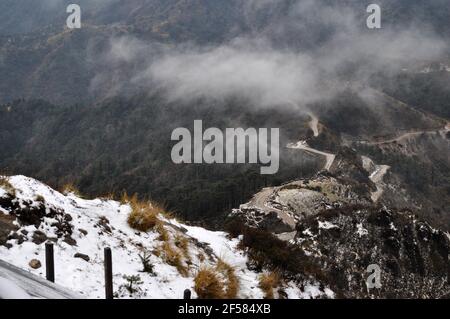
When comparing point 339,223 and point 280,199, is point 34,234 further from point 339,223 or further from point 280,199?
point 280,199

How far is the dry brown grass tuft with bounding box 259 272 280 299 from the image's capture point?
13.9 metres

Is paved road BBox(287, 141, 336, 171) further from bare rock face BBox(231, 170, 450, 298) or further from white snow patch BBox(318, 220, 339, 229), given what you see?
white snow patch BBox(318, 220, 339, 229)

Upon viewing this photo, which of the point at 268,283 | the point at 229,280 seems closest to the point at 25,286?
the point at 229,280

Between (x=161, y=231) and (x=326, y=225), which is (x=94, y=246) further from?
(x=326, y=225)

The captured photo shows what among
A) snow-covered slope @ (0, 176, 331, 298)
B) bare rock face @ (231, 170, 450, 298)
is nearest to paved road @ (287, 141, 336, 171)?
bare rock face @ (231, 170, 450, 298)

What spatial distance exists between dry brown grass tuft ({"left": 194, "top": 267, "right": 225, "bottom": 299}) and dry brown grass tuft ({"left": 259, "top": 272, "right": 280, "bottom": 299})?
1.81 metres

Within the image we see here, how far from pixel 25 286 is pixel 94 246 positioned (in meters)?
7.10

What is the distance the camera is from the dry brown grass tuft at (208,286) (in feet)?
40.0

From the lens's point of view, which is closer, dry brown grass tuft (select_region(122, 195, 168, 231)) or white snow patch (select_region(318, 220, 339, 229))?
dry brown grass tuft (select_region(122, 195, 168, 231))

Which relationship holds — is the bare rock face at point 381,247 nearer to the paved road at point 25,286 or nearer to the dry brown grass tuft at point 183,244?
the dry brown grass tuft at point 183,244

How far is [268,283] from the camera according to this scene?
14195 mm

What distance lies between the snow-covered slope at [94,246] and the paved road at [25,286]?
3640 millimetres

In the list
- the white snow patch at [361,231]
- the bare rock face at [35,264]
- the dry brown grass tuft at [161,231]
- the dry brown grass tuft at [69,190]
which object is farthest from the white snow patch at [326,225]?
the bare rock face at [35,264]

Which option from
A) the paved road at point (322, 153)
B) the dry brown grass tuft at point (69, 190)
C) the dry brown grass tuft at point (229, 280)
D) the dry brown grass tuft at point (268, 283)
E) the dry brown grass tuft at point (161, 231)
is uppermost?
the dry brown grass tuft at point (69, 190)
